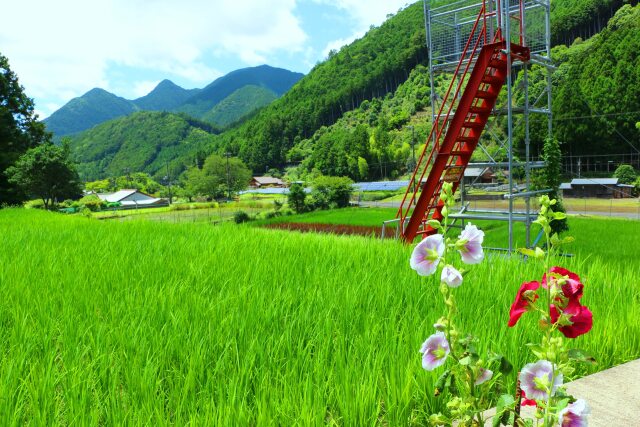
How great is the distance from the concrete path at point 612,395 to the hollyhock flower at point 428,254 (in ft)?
2.90

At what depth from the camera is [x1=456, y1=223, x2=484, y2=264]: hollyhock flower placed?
1242 mm

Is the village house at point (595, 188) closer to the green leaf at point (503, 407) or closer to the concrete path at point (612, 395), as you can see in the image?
the concrete path at point (612, 395)

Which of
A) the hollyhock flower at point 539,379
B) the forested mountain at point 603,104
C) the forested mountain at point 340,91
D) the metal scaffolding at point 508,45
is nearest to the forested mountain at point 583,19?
the forested mountain at point 603,104

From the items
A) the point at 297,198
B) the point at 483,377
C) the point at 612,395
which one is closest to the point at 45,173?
the point at 297,198

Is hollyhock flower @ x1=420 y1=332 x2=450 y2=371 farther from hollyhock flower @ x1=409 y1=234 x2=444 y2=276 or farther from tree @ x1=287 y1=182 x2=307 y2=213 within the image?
tree @ x1=287 y1=182 x2=307 y2=213

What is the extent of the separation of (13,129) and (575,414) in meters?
39.7

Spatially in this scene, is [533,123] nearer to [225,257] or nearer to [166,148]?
[225,257]

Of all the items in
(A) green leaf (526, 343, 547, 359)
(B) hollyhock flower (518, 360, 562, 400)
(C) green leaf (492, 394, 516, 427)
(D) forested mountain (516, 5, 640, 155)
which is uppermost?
(D) forested mountain (516, 5, 640, 155)

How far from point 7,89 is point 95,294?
3721 cm

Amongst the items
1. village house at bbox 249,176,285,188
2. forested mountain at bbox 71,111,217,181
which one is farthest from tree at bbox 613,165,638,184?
forested mountain at bbox 71,111,217,181

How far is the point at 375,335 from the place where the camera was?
8.55ft

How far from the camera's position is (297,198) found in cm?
2920

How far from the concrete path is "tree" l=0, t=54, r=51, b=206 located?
3314cm

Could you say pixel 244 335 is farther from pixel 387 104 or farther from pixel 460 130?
pixel 387 104
